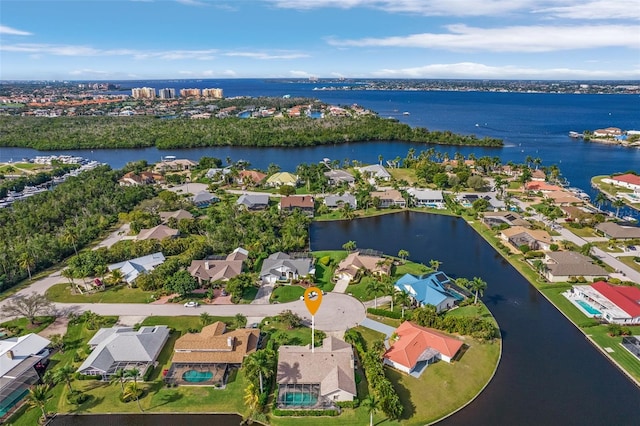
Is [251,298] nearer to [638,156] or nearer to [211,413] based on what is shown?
[211,413]

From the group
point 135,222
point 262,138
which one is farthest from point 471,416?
point 262,138

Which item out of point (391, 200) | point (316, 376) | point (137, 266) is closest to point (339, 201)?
point (391, 200)

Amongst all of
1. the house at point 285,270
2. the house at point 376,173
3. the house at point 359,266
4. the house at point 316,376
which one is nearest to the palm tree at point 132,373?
the house at point 316,376

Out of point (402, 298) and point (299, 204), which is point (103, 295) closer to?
point (402, 298)

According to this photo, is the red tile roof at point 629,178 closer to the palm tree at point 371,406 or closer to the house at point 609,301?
the house at point 609,301

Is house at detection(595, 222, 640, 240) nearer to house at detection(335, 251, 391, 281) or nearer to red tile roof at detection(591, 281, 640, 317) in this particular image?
red tile roof at detection(591, 281, 640, 317)
